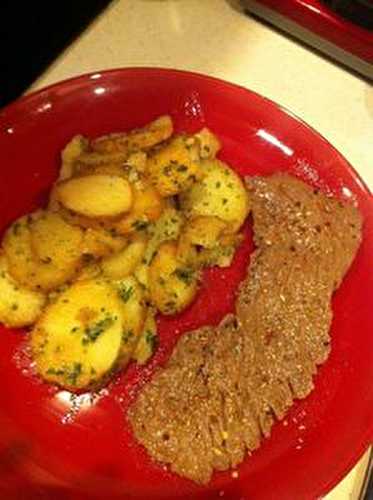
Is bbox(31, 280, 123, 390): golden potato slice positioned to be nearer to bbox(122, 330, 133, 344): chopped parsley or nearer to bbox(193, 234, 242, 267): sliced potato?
bbox(122, 330, 133, 344): chopped parsley

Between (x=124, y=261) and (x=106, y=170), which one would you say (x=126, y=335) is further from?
(x=106, y=170)

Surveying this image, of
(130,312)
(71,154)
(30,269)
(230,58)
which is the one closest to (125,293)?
(130,312)

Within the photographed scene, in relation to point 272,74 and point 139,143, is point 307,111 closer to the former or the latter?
point 272,74

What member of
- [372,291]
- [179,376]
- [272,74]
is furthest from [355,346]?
[272,74]

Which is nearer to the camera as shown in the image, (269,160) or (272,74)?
(269,160)

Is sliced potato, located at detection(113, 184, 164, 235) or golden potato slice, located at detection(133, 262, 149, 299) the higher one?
sliced potato, located at detection(113, 184, 164, 235)

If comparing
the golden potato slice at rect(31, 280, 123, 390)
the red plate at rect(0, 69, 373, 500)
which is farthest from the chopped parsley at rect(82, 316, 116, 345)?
the red plate at rect(0, 69, 373, 500)
